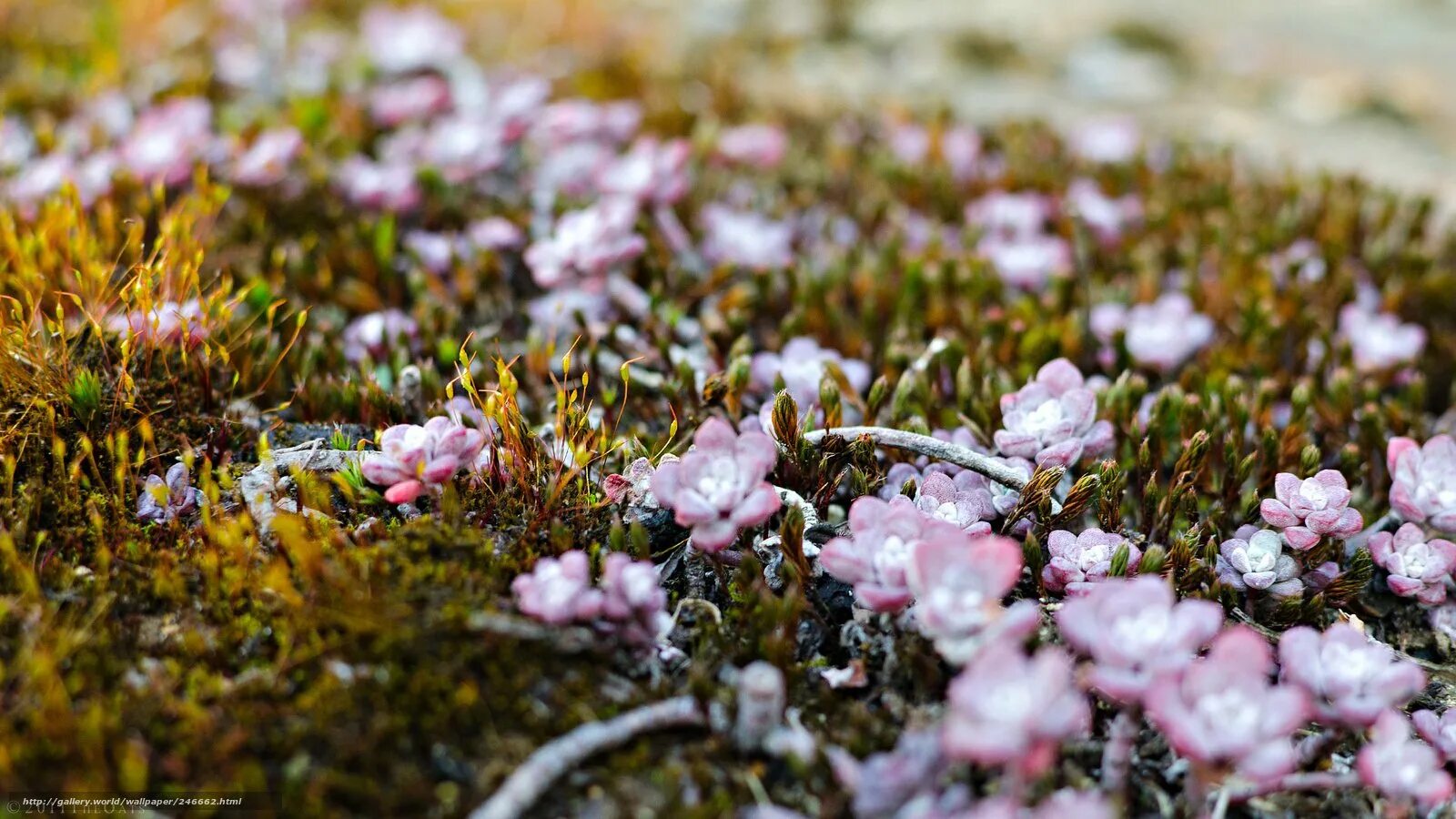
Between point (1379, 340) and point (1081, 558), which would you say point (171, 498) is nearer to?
point (1081, 558)

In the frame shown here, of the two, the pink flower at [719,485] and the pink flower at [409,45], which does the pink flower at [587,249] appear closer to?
the pink flower at [719,485]

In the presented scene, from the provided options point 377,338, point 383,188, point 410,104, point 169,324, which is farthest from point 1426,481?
point 410,104

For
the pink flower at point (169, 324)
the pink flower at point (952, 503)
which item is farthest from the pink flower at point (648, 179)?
the pink flower at point (952, 503)

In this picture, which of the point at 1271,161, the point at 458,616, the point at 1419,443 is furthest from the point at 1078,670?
the point at 1271,161

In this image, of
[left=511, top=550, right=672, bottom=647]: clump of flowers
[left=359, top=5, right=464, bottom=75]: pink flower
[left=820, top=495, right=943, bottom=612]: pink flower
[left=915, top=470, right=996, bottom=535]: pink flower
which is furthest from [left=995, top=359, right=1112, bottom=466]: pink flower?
[left=359, top=5, right=464, bottom=75]: pink flower

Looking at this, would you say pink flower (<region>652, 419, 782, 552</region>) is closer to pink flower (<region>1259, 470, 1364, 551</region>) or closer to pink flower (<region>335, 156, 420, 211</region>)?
pink flower (<region>1259, 470, 1364, 551</region>)
